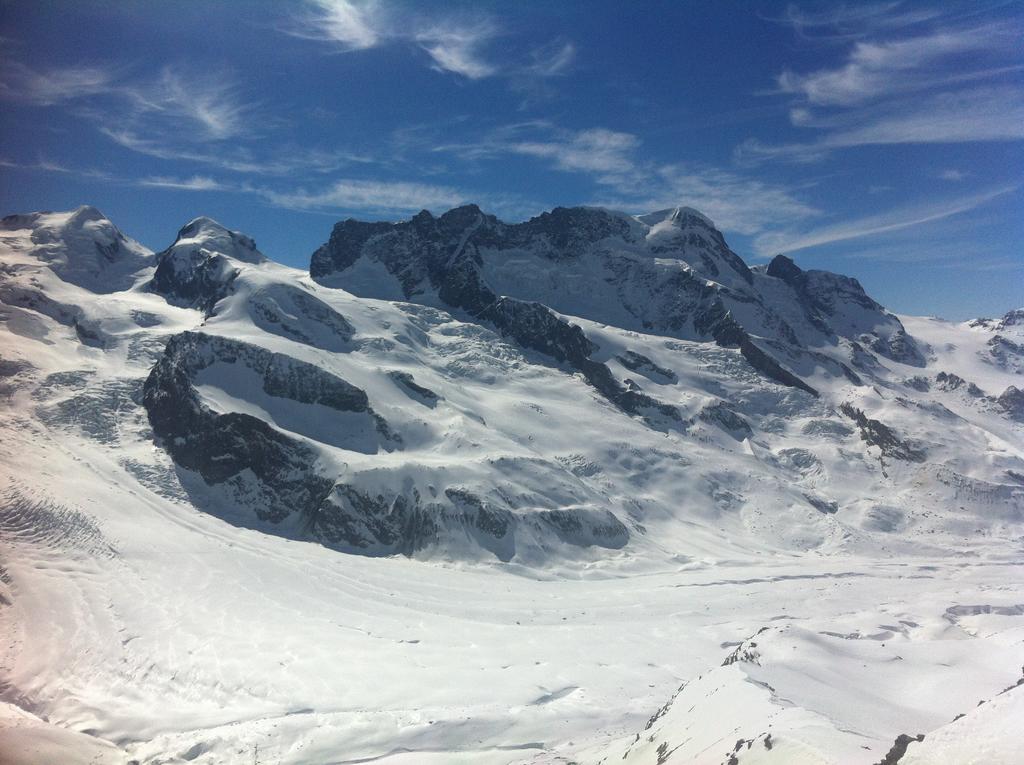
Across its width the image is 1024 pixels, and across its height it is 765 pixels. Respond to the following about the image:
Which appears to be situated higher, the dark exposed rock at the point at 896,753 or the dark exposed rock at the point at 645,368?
the dark exposed rock at the point at 645,368

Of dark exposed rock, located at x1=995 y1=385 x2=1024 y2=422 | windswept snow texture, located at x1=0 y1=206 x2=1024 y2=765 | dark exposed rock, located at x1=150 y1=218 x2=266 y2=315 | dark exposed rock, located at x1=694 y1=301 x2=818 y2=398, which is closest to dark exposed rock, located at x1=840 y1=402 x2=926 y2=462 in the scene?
windswept snow texture, located at x1=0 y1=206 x2=1024 y2=765

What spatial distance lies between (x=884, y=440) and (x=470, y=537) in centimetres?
10214

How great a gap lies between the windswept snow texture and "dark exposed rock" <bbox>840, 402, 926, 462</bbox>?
1140 millimetres

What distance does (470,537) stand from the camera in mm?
99000

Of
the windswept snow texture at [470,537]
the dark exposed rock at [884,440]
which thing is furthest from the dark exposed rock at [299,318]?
the dark exposed rock at [884,440]

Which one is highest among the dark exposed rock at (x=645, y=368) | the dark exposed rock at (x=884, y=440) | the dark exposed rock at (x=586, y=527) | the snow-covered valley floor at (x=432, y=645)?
the dark exposed rock at (x=645, y=368)

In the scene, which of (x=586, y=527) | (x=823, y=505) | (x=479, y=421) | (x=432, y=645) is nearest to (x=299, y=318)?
(x=479, y=421)

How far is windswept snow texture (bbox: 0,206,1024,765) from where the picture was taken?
133ft

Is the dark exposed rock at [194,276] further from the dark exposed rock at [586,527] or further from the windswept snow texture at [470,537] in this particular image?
the dark exposed rock at [586,527]

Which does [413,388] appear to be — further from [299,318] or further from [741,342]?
[741,342]

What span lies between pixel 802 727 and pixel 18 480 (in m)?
93.5

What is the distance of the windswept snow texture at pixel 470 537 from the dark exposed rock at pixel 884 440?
114 centimetres

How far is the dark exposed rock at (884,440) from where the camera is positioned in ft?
482

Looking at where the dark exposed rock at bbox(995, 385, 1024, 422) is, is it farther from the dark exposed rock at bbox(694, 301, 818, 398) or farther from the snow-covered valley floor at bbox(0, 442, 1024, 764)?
the snow-covered valley floor at bbox(0, 442, 1024, 764)
